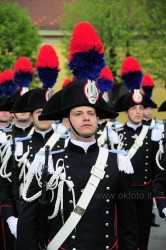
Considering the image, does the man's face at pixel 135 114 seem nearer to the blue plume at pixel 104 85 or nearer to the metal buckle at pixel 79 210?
the blue plume at pixel 104 85

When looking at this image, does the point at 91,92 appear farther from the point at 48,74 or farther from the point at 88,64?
the point at 48,74

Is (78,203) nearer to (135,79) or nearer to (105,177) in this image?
(105,177)

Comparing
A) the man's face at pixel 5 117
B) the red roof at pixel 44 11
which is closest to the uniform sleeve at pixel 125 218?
the man's face at pixel 5 117

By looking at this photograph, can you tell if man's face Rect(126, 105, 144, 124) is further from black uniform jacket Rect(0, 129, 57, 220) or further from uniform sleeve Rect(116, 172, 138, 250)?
uniform sleeve Rect(116, 172, 138, 250)

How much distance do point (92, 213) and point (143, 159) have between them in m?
3.64

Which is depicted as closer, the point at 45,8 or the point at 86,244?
the point at 86,244

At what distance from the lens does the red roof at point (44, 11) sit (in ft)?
102

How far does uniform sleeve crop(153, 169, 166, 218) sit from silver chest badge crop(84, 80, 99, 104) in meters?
1.93

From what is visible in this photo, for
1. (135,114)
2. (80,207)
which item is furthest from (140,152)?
(80,207)

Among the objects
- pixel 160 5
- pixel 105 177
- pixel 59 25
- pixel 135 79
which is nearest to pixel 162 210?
pixel 105 177

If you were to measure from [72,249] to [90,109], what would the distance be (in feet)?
3.07

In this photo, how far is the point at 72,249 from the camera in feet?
11.6

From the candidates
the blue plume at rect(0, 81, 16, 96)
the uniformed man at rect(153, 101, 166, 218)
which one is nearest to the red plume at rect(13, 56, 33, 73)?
the blue plume at rect(0, 81, 16, 96)

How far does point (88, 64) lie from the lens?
3803 mm
